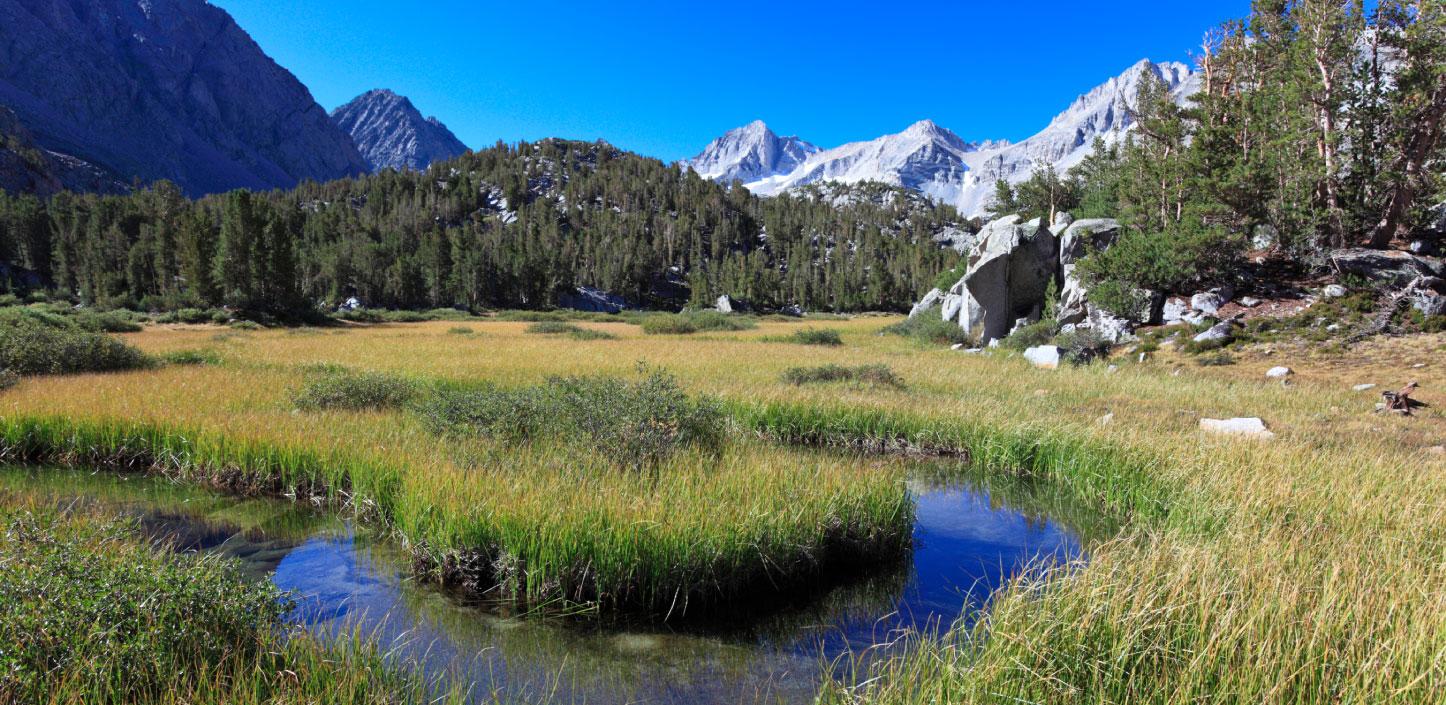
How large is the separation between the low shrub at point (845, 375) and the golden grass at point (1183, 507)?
83cm

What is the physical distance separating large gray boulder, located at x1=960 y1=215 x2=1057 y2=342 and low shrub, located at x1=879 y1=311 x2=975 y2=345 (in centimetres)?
91

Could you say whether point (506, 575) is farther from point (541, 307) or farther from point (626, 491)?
point (541, 307)

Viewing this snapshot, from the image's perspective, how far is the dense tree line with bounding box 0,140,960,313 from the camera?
7081 centimetres

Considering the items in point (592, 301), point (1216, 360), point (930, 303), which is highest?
point (592, 301)

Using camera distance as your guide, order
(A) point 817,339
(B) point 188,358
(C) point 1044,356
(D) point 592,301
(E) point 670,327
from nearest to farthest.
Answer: (B) point 188,358
(C) point 1044,356
(A) point 817,339
(E) point 670,327
(D) point 592,301

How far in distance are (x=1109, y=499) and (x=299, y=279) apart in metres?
101

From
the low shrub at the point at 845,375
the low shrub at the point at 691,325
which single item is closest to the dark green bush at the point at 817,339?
the low shrub at the point at 691,325

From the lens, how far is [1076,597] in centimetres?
541

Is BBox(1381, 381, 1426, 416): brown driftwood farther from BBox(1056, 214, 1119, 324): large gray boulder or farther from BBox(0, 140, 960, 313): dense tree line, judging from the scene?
BBox(0, 140, 960, 313): dense tree line

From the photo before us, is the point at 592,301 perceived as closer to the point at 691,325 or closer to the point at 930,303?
the point at 691,325

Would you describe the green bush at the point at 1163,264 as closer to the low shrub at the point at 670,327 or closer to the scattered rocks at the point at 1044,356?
the scattered rocks at the point at 1044,356

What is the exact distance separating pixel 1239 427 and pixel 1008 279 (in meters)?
26.2

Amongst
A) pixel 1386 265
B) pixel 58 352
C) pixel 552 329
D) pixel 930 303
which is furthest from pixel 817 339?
pixel 58 352

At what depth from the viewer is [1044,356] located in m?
27.1
